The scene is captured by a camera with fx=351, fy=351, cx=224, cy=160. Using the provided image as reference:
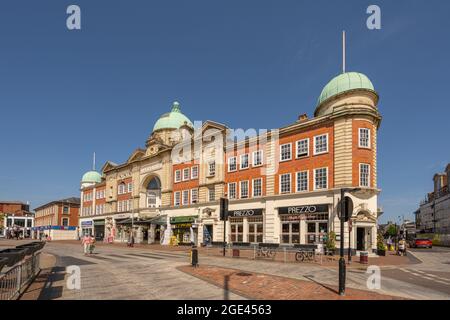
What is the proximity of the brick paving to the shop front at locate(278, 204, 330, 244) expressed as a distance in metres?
17.6

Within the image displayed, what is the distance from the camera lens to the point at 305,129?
3541 cm

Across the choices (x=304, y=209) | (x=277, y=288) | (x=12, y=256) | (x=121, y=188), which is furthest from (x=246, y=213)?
(x=121, y=188)

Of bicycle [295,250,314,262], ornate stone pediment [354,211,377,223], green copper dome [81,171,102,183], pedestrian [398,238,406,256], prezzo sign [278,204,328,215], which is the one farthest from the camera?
green copper dome [81,171,102,183]

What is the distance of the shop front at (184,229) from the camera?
46.4 meters

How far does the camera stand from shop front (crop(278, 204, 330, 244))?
3234cm

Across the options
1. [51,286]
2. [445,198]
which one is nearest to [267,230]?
[51,286]

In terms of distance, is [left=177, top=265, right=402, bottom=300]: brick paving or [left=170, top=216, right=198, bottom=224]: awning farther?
[left=170, top=216, right=198, bottom=224]: awning

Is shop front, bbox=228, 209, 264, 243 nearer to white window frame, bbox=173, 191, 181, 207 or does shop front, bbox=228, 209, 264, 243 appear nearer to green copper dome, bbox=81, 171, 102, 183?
white window frame, bbox=173, 191, 181, 207

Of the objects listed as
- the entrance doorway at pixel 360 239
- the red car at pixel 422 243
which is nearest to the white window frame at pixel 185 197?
the entrance doorway at pixel 360 239

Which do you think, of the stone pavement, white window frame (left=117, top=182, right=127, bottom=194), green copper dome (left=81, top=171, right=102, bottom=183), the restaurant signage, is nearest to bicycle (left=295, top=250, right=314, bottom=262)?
the stone pavement

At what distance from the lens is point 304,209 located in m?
33.9
